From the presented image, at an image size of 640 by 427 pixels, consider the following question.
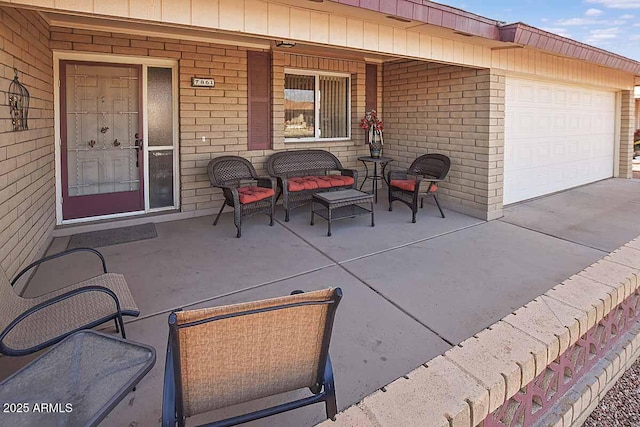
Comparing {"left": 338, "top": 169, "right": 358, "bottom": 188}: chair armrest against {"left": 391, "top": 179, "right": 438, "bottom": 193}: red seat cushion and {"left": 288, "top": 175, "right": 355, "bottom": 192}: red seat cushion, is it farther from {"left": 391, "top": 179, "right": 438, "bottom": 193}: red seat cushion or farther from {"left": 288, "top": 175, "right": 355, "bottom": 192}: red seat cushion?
{"left": 391, "top": 179, "right": 438, "bottom": 193}: red seat cushion

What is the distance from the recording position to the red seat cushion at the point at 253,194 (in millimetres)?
5414

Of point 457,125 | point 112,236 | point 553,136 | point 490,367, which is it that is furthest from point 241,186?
point 553,136

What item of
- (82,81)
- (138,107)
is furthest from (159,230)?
(82,81)

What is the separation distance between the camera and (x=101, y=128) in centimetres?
576

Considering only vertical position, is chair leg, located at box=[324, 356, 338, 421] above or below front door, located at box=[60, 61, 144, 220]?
below

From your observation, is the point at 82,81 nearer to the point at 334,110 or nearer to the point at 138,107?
the point at 138,107

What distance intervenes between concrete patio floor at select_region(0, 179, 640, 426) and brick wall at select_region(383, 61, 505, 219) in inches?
20.2

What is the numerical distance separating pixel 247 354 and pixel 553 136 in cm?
812

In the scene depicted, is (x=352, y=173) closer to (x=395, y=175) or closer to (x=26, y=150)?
(x=395, y=175)

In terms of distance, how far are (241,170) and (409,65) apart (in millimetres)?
3686

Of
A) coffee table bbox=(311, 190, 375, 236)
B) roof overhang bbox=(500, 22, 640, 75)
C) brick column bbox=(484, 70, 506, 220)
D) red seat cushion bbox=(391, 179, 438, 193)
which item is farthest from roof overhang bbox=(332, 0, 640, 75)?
coffee table bbox=(311, 190, 375, 236)

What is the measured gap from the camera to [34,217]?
4336 mm

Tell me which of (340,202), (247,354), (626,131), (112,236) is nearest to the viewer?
(247,354)

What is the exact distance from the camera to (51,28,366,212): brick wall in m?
5.82
